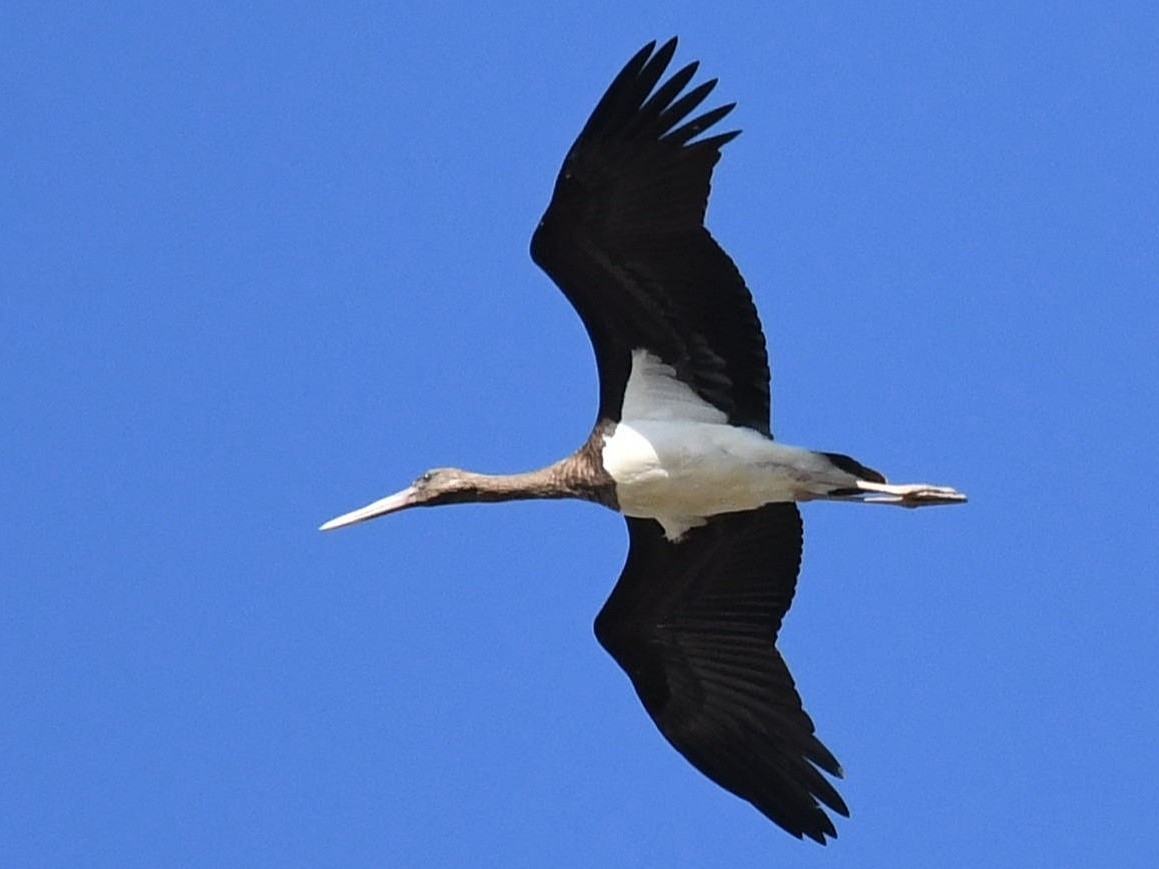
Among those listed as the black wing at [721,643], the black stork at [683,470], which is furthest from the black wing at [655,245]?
the black wing at [721,643]

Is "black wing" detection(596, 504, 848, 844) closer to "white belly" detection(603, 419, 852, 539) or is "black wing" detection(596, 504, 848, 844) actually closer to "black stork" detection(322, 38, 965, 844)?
"black stork" detection(322, 38, 965, 844)

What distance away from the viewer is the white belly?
16.0 metres

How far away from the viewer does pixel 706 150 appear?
15.4m

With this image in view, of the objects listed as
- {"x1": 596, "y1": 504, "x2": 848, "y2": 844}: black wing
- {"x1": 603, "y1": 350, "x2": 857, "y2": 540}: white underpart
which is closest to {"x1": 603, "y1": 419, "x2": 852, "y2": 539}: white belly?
{"x1": 603, "y1": 350, "x2": 857, "y2": 540}: white underpart

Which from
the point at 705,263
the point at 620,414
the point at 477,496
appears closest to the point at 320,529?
the point at 477,496

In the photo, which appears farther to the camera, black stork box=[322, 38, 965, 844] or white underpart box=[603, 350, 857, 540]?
white underpart box=[603, 350, 857, 540]

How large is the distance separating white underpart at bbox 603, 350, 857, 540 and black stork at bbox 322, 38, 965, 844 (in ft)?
0.04

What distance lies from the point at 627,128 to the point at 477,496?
9.02 feet

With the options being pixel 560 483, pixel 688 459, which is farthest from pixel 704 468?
pixel 560 483

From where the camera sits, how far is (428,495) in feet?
55.9

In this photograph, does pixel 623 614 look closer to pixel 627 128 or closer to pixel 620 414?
pixel 620 414

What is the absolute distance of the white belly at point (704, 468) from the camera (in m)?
16.0

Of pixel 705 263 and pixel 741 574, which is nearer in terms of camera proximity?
pixel 705 263

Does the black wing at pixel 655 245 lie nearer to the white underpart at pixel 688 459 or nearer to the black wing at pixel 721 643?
the white underpart at pixel 688 459
